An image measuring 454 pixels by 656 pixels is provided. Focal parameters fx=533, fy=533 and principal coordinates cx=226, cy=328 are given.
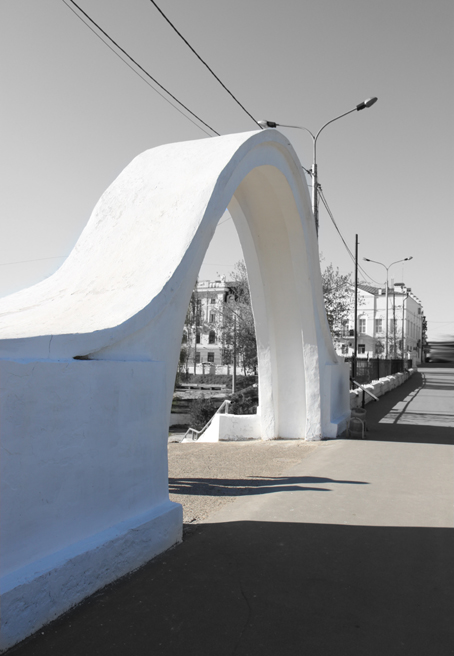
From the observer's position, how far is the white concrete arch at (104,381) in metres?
→ 3.02

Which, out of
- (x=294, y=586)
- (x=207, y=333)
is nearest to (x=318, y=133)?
(x=294, y=586)

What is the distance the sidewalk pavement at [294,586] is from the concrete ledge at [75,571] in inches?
2.9

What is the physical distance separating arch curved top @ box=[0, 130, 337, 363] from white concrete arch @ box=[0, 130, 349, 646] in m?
0.01

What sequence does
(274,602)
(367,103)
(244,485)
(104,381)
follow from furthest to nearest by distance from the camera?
1. (367,103)
2. (244,485)
3. (104,381)
4. (274,602)

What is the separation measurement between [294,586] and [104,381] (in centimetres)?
197

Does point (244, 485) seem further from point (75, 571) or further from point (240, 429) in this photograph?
point (240, 429)

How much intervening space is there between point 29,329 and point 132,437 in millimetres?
1117

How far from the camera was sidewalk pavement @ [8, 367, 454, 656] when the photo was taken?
3002 mm

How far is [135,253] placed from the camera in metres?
4.99

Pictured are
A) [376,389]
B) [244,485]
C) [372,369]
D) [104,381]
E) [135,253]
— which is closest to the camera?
[104,381]

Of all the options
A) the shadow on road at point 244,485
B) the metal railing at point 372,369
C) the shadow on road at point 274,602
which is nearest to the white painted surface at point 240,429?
the shadow on road at point 244,485

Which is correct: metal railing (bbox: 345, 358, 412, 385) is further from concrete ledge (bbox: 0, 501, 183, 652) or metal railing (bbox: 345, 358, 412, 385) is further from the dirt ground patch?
concrete ledge (bbox: 0, 501, 183, 652)

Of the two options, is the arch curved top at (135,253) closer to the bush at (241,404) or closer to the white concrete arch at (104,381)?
the white concrete arch at (104,381)

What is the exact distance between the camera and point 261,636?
3.08 metres
